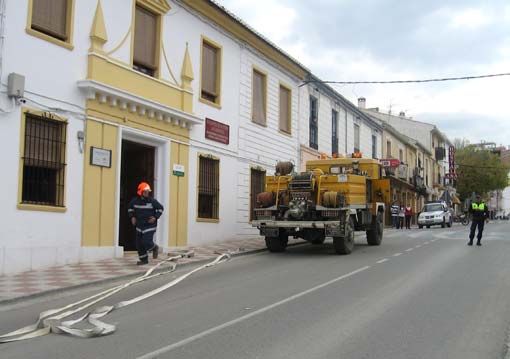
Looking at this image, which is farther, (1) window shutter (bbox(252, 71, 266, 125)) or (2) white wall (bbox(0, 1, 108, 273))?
(1) window shutter (bbox(252, 71, 266, 125))

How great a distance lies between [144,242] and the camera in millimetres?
11188

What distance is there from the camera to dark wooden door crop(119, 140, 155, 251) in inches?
563

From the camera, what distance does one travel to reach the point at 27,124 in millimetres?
10547

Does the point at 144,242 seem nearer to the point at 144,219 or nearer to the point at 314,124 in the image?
the point at 144,219

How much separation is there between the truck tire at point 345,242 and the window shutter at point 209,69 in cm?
600

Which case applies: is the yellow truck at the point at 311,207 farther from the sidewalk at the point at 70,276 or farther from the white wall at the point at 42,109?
the white wall at the point at 42,109

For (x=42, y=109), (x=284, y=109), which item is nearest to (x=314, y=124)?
(x=284, y=109)

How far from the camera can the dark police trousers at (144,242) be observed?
11.2 m

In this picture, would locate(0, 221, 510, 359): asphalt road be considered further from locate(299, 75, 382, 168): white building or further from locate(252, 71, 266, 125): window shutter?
locate(299, 75, 382, 168): white building

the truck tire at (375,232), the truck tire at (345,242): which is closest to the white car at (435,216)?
the truck tire at (375,232)

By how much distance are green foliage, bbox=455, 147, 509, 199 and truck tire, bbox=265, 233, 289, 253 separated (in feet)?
181

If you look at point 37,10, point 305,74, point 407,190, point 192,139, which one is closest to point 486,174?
point 407,190

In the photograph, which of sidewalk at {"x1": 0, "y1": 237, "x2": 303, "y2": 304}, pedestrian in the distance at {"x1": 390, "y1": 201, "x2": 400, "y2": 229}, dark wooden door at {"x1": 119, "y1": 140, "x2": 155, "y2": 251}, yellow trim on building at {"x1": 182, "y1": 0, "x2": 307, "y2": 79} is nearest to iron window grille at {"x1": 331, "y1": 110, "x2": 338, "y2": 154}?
yellow trim on building at {"x1": 182, "y1": 0, "x2": 307, "y2": 79}

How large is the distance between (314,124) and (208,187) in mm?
8932
